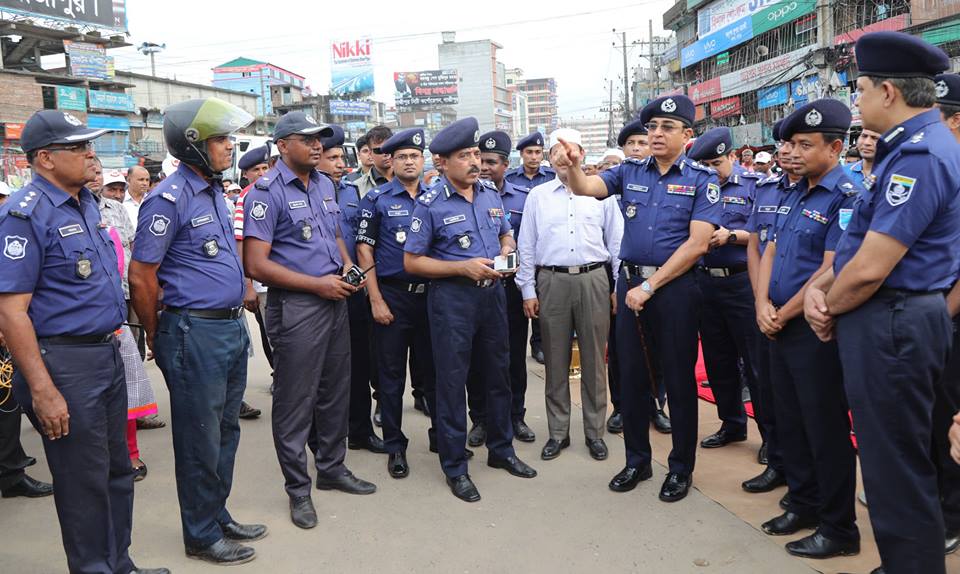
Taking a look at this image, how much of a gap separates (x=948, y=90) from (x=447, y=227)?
2517 millimetres

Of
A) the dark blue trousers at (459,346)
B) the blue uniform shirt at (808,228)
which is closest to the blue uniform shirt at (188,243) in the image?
the dark blue trousers at (459,346)

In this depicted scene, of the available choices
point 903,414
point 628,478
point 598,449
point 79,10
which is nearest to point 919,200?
point 903,414

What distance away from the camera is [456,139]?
410 centimetres

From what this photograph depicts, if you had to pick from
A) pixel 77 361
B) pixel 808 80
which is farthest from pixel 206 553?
pixel 808 80

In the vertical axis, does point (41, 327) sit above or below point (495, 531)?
above

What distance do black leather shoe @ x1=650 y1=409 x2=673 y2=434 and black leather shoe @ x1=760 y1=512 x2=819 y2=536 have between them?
1594 mm

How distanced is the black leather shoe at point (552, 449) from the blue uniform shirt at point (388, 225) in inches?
52.7

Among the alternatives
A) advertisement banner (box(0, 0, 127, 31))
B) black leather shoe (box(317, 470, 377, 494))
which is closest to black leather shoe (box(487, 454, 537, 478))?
black leather shoe (box(317, 470, 377, 494))

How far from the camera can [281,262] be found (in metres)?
3.79

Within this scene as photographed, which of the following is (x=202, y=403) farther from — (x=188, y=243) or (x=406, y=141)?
(x=406, y=141)

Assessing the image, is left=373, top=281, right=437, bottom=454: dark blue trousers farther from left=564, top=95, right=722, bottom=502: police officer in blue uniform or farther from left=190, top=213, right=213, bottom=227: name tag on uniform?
left=190, top=213, right=213, bottom=227: name tag on uniform

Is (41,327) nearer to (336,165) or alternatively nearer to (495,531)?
(495,531)

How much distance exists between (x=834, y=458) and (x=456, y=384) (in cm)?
196

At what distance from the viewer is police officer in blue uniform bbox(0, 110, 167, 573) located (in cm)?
267
